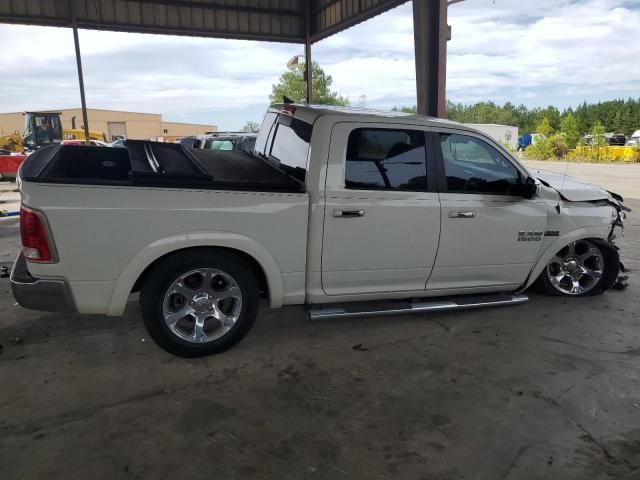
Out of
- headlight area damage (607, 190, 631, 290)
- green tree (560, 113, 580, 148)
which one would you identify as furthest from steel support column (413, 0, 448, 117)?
green tree (560, 113, 580, 148)

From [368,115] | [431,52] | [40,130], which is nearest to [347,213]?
[368,115]

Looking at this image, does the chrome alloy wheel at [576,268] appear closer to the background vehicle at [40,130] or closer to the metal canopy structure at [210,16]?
the metal canopy structure at [210,16]

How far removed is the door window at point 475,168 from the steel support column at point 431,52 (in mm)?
4860

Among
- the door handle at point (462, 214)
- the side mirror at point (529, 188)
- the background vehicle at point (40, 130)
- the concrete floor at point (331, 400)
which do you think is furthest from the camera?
the background vehicle at point (40, 130)

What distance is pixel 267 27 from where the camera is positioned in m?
14.2

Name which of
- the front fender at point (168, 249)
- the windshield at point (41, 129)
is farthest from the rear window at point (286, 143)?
the windshield at point (41, 129)

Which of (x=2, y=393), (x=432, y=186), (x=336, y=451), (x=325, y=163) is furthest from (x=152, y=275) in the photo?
(x=432, y=186)

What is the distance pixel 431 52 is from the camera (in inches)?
334

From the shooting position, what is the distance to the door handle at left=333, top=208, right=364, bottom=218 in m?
3.60

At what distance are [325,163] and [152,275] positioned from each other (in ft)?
4.91

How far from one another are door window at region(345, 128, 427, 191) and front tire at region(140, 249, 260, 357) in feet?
3.67

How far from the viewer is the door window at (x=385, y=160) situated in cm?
368

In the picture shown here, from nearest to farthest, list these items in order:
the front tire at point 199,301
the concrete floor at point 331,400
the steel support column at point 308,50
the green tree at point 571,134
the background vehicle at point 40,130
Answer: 1. the concrete floor at point 331,400
2. the front tire at point 199,301
3. the steel support column at point 308,50
4. the background vehicle at point 40,130
5. the green tree at point 571,134

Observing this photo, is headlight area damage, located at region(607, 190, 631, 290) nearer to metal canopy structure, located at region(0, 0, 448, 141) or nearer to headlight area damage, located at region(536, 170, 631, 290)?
headlight area damage, located at region(536, 170, 631, 290)
